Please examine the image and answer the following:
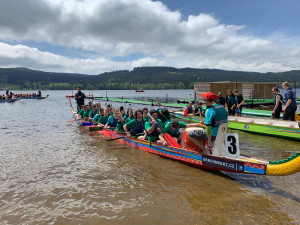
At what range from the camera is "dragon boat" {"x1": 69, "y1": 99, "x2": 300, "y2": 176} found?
453 centimetres

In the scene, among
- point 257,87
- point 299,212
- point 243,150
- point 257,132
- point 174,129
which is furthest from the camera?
point 257,87

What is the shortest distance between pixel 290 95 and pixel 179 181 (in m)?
8.07

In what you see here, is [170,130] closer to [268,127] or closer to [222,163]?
[222,163]

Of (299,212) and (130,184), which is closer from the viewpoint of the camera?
(299,212)

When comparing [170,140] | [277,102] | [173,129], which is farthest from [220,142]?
[277,102]

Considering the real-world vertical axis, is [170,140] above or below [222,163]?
above

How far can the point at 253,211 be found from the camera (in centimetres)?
445

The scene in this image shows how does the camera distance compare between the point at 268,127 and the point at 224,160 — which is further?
the point at 268,127

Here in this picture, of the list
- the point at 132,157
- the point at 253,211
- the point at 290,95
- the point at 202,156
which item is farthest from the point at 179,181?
the point at 290,95

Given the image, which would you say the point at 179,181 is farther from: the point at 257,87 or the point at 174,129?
the point at 257,87

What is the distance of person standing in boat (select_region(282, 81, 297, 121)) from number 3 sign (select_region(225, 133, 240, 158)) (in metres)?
6.55

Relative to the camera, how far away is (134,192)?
5512 mm

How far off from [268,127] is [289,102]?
1.98 metres

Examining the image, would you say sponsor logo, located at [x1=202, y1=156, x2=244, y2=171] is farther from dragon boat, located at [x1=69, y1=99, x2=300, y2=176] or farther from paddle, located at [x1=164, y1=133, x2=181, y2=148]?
paddle, located at [x1=164, y1=133, x2=181, y2=148]
